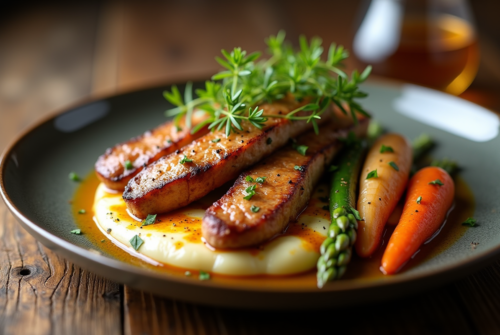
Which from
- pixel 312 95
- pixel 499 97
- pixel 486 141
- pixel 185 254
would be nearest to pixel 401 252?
pixel 185 254

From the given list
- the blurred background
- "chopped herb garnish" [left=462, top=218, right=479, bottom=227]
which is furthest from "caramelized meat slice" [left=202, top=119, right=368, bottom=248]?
the blurred background

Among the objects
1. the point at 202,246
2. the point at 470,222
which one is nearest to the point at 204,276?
the point at 202,246

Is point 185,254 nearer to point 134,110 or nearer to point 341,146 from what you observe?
point 341,146

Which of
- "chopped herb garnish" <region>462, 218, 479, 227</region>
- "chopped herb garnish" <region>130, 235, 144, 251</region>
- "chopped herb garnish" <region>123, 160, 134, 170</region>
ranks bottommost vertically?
"chopped herb garnish" <region>130, 235, 144, 251</region>

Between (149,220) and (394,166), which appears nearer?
(149,220)

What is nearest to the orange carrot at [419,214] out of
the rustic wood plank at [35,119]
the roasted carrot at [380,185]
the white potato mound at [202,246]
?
the roasted carrot at [380,185]

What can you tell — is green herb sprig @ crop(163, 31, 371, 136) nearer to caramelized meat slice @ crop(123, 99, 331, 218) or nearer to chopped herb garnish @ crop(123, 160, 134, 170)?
caramelized meat slice @ crop(123, 99, 331, 218)

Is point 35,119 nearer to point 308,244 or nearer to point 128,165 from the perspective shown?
point 128,165
